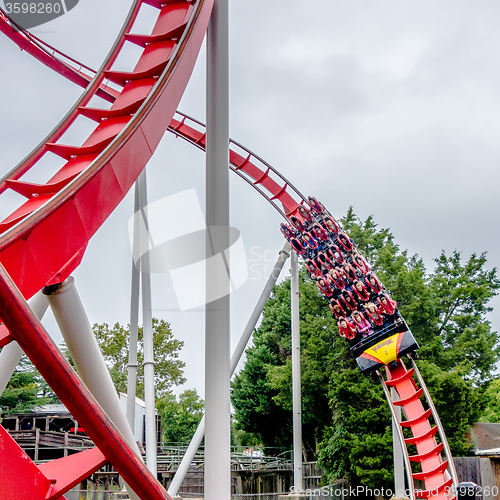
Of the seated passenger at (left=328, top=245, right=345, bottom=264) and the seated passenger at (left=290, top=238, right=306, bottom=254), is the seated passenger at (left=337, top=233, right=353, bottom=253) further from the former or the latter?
the seated passenger at (left=290, top=238, right=306, bottom=254)

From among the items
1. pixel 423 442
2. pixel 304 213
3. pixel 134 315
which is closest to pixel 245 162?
pixel 304 213

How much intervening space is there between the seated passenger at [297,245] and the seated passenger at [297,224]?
0.72 ft

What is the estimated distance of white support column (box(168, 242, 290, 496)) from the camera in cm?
668

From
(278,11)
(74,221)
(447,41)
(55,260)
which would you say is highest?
(447,41)

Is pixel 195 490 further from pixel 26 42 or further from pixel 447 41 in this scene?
pixel 447 41

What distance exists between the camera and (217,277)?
133 inches

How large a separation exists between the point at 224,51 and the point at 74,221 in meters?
1.91

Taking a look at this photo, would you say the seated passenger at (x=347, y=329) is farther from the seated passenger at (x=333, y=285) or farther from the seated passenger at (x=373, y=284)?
the seated passenger at (x=373, y=284)

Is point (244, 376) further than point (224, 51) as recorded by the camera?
Yes

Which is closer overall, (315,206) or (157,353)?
(315,206)

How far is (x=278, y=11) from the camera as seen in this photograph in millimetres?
10133

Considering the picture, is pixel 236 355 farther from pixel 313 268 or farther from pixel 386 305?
pixel 386 305

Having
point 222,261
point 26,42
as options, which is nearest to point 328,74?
point 26,42

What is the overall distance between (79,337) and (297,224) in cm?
704
